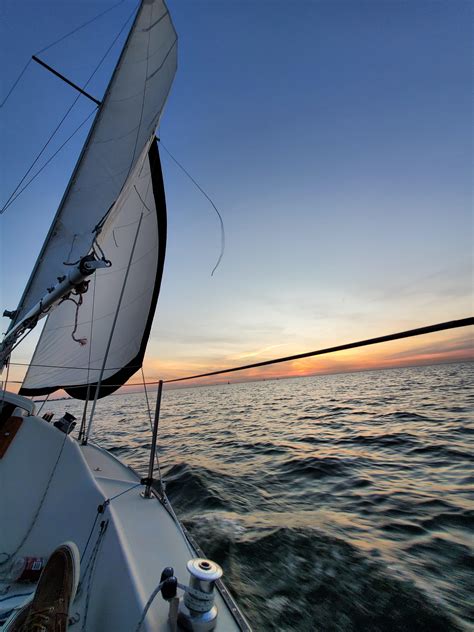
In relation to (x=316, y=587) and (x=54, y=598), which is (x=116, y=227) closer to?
(x=54, y=598)

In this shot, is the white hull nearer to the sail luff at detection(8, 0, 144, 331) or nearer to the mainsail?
the mainsail

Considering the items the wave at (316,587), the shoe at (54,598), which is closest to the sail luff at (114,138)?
the shoe at (54,598)

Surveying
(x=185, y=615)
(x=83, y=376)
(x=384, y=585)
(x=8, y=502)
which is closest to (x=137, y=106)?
(x=83, y=376)

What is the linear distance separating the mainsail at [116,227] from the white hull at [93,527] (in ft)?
3.53

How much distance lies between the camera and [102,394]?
251 inches

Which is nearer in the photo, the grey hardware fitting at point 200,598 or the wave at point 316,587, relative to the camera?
the grey hardware fitting at point 200,598

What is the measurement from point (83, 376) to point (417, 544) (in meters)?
5.69

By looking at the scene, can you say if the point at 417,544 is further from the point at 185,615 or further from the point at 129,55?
the point at 129,55

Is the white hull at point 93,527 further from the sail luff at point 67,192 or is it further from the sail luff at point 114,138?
the sail luff at point 114,138

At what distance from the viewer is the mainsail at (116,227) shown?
4.21m

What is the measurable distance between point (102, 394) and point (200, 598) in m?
5.77

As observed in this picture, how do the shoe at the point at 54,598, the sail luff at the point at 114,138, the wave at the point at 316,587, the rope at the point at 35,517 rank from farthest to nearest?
the sail luff at the point at 114,138 → the rope at the point at 35,517 → the wave at the point at 316,587 → the shoe at the point at 54,598

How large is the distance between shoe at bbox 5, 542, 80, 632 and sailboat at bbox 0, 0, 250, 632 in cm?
20

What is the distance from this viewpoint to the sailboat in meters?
1.67
